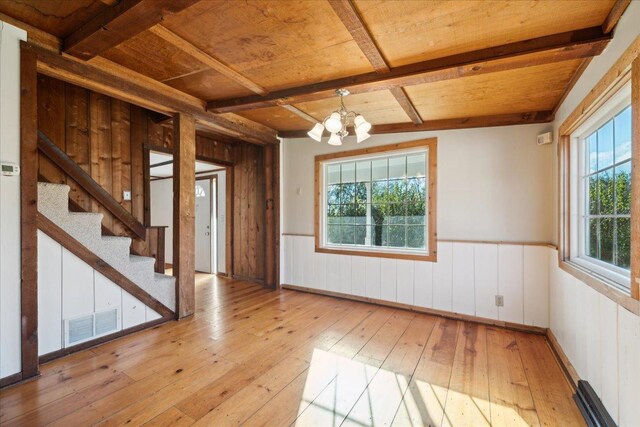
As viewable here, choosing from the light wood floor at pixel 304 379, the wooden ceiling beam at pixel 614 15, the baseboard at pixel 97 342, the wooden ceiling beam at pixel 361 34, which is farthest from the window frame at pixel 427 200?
the baseboard at pixel 97 342

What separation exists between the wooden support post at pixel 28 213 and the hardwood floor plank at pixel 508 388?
10.0 feet

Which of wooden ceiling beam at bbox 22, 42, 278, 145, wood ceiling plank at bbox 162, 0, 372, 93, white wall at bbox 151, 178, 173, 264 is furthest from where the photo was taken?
white wall at bbox 151, 178, 173, 264

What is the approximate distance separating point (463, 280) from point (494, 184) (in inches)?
44.2

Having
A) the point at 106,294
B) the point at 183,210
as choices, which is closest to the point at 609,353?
the point at 183,210

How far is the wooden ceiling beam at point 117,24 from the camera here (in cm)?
159

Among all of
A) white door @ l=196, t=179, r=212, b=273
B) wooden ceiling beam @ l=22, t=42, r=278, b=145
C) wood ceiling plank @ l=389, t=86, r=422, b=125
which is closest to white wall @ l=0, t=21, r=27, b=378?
wooden ceiling beam @ l=22, t=42, r=278, b=145

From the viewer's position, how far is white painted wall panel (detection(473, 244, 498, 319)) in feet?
10.3

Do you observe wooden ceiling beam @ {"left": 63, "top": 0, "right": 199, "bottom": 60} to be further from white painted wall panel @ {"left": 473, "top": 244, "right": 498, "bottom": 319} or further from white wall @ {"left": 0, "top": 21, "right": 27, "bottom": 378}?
white painted wall panel @ {"left": 473, "top": 244, "right": 498, "bottom": 319}

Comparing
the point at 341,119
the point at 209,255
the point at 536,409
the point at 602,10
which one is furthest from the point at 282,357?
the point at 209,255

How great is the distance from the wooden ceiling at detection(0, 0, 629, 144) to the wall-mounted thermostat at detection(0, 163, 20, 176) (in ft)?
2.96

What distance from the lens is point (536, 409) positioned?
5.91 ft

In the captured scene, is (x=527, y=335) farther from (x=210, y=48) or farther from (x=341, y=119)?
(x=210, y=48)

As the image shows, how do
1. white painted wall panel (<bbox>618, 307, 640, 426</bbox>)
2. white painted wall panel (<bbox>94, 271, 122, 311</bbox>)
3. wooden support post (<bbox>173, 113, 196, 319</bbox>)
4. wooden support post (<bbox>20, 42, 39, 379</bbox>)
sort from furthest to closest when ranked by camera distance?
wooden support post (<bbox>173, 113, 196, 319</bbox>) < white painted wall panel (<bbox>94, 271, 122, 311</bbox>) < wooden support post (<bbox>20, 42, 39, 379</bbox>) < white painted wall panel (<bbox>618, 307, 640, 426</bbox>)

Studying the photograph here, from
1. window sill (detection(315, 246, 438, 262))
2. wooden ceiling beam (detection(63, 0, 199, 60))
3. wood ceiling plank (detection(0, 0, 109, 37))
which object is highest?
wood ceiling plank (detection(0, 0, 109, 37))
